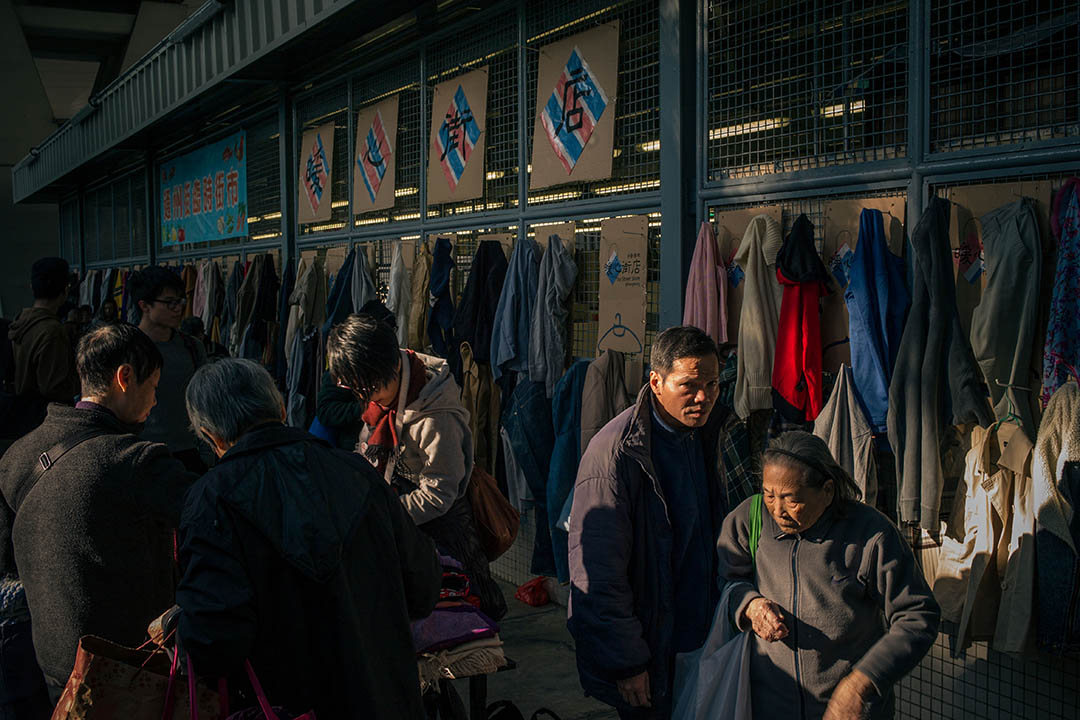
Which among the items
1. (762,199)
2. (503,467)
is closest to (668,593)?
(762,199)

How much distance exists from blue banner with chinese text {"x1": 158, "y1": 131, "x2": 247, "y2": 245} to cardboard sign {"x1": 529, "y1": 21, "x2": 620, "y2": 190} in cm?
594

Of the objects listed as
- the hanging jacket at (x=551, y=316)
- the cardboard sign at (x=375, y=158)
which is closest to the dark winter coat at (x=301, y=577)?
the hanging jacket at (x=551, y=316)

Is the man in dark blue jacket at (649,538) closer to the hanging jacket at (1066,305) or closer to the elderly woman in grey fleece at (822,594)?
the elderly woman in grey fleece at (822,594)

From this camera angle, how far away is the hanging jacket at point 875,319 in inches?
158

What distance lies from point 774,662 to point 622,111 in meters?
3.81

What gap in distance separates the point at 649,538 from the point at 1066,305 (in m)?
1.84

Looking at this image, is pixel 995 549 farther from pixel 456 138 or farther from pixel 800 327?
pixel 456 138

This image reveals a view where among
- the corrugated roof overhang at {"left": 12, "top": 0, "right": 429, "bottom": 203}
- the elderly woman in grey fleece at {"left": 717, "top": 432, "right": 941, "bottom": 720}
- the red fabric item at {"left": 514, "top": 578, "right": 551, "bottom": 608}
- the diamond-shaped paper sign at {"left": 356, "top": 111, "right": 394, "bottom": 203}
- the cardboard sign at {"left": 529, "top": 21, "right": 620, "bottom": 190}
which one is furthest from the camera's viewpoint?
the diamond-shaped paper sign at {"left": 356, "top": 111, "right": 394, "bottom": 203}

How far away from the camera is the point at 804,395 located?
4.31 m

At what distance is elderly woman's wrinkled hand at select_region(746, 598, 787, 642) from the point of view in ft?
8.81

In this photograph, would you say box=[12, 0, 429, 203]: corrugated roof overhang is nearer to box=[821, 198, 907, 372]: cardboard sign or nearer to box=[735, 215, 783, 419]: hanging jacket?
box=[735, 215, 783, 419]: hanging jacket

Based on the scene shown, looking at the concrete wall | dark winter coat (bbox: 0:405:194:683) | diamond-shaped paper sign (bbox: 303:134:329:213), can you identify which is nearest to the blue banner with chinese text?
diamond-shaped paper sign (bbox: 303:134:329:213)

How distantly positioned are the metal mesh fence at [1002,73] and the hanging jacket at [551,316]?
239cm

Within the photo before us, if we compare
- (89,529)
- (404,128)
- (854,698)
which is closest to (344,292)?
(404,128)
